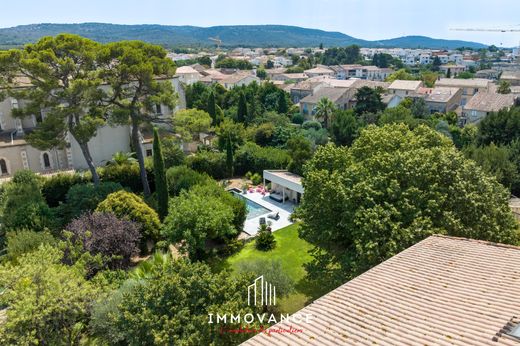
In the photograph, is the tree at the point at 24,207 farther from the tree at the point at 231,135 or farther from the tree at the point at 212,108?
the tree at the point at 212,108

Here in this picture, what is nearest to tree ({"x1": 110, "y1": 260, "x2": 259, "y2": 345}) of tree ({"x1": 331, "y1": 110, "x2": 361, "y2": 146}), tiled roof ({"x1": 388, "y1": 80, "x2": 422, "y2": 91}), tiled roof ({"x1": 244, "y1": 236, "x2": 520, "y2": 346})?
tiled roof ({"x1": 244, "y1": 236, "x2": 520, "y2": 346})

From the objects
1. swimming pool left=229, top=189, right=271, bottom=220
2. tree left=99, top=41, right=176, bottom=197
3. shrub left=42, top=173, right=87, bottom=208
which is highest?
tree left=99, top=41, right=176, bottom=197

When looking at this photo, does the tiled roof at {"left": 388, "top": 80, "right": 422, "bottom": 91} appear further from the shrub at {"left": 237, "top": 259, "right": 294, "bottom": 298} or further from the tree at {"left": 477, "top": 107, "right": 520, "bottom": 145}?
the shrub at {"left": 237, "top": 259, "right": 294, "bottom": 298}

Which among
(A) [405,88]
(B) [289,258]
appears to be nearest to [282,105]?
(A) [405,88]

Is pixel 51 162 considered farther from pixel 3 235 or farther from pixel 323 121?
pixel 323 121

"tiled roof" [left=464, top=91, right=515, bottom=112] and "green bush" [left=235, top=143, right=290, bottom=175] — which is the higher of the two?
"tiled roof" [left=464, top=91, right=515, bottom=112]

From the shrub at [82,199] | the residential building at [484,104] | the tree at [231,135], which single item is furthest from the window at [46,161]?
the residential building at [484,104]
